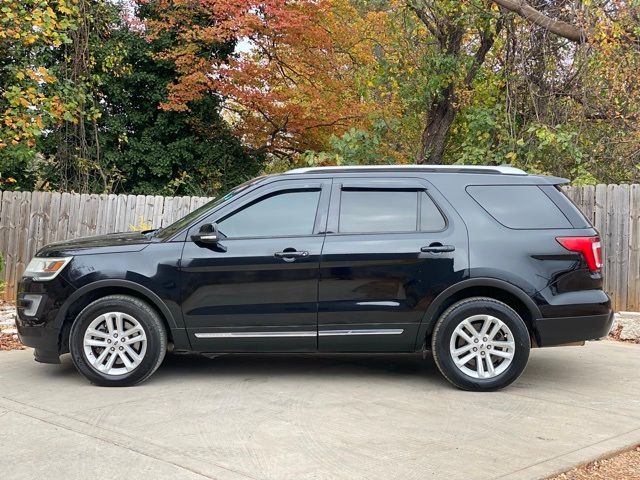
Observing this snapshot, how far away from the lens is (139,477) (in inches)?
153

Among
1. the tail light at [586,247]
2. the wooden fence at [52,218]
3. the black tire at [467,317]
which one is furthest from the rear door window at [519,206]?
the wooden fence at [52,218]

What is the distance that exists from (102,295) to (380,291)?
7.87ft

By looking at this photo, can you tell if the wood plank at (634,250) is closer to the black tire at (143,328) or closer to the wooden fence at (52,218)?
the black tire at (143,328)

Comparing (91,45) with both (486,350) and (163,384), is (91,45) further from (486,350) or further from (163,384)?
(486,350)

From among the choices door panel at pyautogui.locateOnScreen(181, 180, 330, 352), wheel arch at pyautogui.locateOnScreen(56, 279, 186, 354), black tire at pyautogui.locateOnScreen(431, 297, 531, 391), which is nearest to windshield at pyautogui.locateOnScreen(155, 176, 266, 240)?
door panel at pyautogui.locateOnScreen(181, 180, 330, 352)

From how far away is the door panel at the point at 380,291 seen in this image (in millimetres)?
5859

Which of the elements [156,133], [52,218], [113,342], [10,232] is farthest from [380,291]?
[156,133]

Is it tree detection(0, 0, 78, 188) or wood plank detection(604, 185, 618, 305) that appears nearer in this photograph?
wood plank detection(604, 185, 618, 305)

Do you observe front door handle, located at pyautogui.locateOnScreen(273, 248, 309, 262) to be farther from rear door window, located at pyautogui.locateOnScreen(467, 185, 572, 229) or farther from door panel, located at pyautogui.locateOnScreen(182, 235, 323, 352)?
rear door window, located at pyautogui.locateOnScreen(467, 185, 572, 229)

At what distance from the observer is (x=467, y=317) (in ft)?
19.1

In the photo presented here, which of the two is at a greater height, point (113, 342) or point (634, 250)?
point (634, 250)

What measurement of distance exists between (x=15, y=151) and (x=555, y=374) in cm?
1160

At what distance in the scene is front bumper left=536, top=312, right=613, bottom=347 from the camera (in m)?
5.80

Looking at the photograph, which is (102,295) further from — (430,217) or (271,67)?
(271,67)
